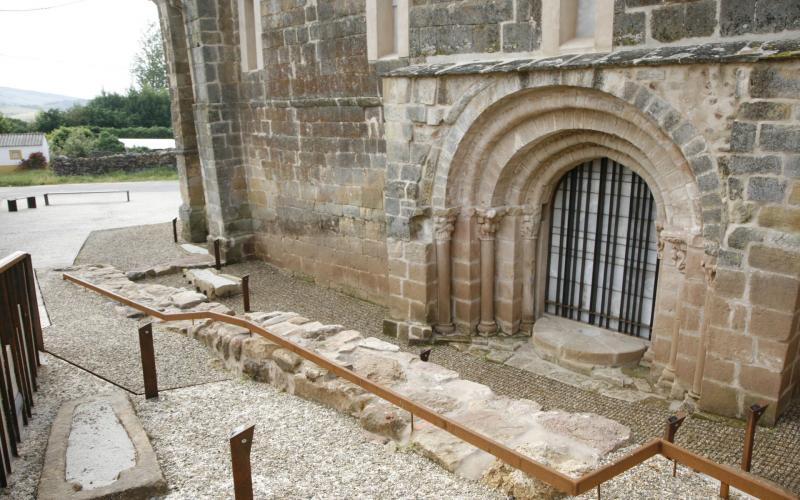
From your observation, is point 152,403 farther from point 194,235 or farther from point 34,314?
point 194,235

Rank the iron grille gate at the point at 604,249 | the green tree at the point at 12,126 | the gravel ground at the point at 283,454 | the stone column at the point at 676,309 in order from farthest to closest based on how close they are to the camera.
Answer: the green tree at the point at 12,126 < the iron grille gate at the point at 604,249 < the stone column at the point at 676,309 < the gravel ground at the point at 283,454

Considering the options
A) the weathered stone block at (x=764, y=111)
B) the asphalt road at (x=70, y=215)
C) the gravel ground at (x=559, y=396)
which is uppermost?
the weathered stone block at (x=764, y=111)

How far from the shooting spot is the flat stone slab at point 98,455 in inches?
129

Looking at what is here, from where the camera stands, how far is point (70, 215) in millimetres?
18172

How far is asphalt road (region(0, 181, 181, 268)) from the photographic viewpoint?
13.4 metres

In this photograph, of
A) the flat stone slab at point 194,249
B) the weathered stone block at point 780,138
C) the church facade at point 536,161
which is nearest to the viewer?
the weathered stone block at point 780,138

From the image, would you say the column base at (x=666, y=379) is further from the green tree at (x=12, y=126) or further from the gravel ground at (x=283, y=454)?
the green tree at (x=12, y=126)

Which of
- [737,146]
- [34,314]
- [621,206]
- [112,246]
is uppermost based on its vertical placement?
A: [737,146]

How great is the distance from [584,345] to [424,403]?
3.33 metres

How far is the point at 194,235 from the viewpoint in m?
14.5

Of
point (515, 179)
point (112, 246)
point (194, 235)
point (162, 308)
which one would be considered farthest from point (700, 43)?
point (112, 246)

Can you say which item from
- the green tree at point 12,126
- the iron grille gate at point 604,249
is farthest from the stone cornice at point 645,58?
the green tree at point 12,126

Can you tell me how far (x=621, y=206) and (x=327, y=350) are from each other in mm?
3988

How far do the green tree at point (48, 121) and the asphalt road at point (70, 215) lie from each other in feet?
49.3
